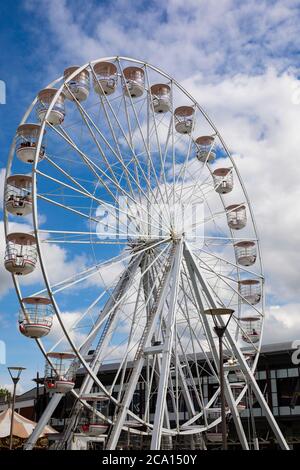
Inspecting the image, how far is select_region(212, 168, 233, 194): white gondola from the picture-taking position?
1405 inches

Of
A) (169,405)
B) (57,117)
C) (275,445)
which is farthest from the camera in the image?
(169,405)

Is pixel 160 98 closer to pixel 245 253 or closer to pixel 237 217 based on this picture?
pixel 237 217

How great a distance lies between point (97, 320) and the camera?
94.1 feet

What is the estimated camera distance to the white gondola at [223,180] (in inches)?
1405

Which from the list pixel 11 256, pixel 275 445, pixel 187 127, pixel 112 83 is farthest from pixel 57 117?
pixel 275 445

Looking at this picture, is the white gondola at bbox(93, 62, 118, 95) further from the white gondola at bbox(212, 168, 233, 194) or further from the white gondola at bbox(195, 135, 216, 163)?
the white gondola at bbox(212, 168, 233, 194)

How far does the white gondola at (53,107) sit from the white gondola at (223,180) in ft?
35.8

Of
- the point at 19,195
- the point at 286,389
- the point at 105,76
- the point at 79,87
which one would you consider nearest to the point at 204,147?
the point at 105,76

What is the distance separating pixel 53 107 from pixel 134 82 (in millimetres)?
5775

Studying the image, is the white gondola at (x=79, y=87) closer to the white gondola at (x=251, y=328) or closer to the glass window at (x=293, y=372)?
the white gondola at (x=251, y=328)

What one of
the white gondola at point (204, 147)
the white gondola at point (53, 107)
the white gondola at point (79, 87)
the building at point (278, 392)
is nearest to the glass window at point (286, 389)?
the building at point (278, 392)
